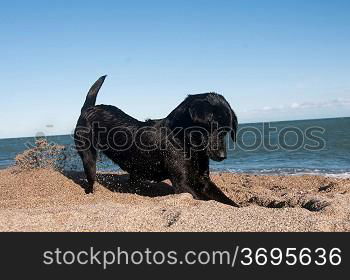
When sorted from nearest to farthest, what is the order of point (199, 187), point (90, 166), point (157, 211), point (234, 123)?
point (157, 211)
point (234, 123)
point (199, 187)
point (90, 166)

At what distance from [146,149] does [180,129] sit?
590 millimetres

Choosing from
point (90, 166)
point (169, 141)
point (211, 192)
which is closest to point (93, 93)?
point (90, 166)

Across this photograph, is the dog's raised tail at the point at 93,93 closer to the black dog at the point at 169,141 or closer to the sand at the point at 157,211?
the black dog at the point at 169,141

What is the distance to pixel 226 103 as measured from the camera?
5.50 m

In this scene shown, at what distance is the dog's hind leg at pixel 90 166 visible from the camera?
652 cm

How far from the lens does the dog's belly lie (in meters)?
5.95

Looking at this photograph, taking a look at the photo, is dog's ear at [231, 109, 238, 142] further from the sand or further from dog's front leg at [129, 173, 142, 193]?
dog's front leg at [129, 173, 142, 193]

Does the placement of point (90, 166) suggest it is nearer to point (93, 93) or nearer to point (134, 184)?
point (134, 184)

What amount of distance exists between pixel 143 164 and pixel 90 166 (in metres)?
0.92

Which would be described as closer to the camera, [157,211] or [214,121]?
Result: [157,211]

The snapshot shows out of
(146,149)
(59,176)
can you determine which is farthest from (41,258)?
(59,176)

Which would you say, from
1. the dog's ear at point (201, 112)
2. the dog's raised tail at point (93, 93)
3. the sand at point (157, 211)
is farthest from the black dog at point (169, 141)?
the sand at point (157, 211)

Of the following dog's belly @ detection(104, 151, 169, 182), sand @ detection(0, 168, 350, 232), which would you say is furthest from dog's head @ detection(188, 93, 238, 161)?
dog's belly @ detection(104, 151, 169, 182)

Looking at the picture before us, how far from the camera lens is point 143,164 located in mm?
6109
